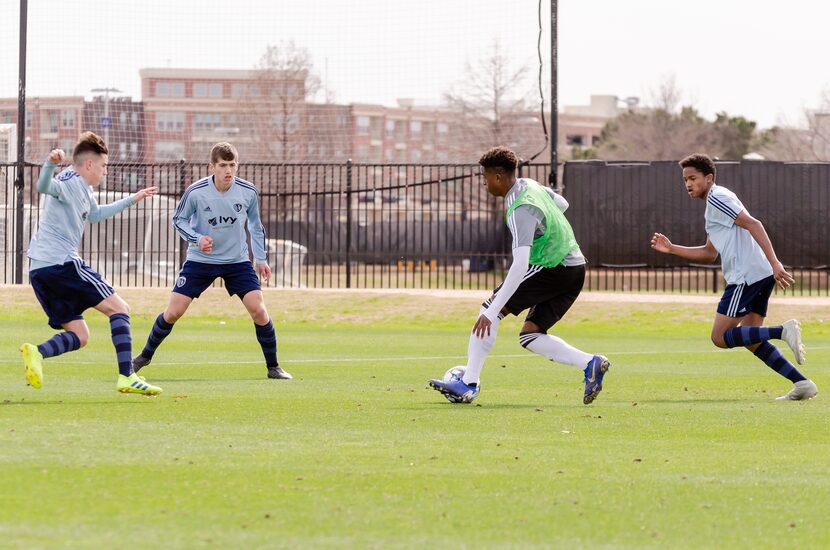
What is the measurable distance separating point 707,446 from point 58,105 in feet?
70.1

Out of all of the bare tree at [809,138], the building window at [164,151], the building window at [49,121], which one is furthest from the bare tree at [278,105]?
the bare tree at [809,138]

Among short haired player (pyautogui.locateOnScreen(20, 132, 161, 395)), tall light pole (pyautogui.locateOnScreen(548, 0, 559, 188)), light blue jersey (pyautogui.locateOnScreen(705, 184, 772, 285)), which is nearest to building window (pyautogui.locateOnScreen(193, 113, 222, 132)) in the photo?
tall light pole (pyautogui.locateOnScreen(548, 0, 559, 188))

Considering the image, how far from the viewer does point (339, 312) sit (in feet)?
68.4

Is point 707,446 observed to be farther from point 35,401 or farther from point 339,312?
point 339,312

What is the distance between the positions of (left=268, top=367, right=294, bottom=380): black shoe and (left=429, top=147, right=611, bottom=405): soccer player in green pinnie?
7.15 feet

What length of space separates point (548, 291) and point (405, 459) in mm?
3097

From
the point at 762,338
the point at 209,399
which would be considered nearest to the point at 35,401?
the point at 209,399

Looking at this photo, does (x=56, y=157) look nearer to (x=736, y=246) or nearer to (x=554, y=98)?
(x=736, y=246)

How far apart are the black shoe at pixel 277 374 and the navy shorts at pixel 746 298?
11.2 feet

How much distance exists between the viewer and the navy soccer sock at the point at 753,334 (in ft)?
31.7

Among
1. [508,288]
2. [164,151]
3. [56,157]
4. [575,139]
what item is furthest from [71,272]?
[575,139]

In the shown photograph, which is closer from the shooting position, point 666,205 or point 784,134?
point 666,205

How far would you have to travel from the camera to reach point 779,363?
9.74 metres

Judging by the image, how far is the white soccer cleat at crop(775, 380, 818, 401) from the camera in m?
9.65
